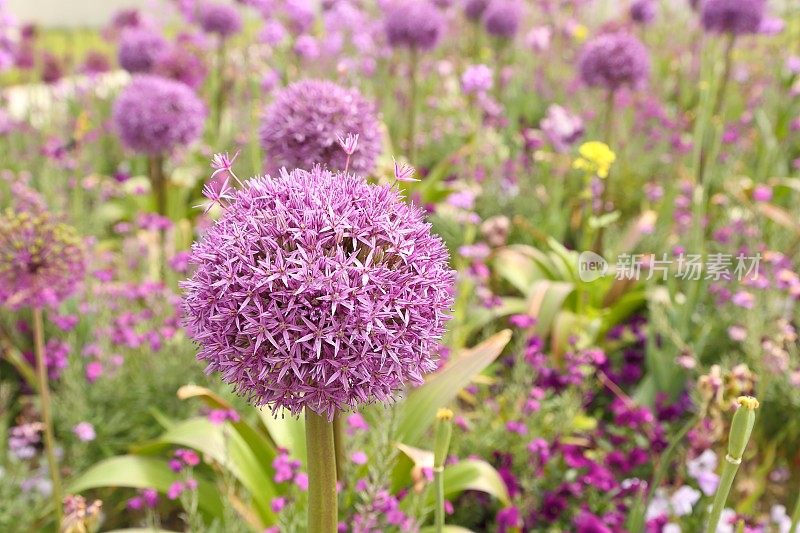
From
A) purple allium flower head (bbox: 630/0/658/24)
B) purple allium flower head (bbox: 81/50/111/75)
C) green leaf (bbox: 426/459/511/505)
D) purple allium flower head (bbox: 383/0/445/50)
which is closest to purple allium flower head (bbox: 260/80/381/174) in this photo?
green leaf (bbox: 426/459/511/505)

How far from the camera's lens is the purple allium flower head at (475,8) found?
5.69 meters

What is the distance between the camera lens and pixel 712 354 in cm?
A: 327

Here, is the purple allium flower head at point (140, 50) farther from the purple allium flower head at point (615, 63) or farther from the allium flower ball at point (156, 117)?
the purple allium flower head at point (615, 63)

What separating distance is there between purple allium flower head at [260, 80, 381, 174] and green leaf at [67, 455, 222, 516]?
1.09 metres

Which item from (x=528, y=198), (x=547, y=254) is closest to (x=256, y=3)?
(x=528, y=198)

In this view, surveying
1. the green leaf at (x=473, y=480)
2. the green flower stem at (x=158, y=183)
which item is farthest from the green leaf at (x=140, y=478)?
the green flower stem at (x=158, y=183)

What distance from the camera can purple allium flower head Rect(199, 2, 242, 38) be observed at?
519 cm

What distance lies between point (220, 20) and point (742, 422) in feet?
15.8

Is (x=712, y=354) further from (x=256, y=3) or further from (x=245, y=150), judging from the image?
(x=256, y=3)

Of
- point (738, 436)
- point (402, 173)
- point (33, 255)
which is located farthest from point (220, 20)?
point (738, 436)

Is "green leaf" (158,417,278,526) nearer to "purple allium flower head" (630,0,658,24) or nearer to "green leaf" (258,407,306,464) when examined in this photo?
"green leaf" (258,407,306,464)

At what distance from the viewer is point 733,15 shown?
4160 millimetres

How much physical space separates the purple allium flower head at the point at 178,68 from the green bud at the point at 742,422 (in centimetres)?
436

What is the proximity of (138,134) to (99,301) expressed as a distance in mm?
1180
